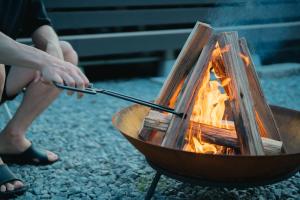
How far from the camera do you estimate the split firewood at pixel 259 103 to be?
207cm

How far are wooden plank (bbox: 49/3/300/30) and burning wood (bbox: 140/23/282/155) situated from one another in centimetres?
225

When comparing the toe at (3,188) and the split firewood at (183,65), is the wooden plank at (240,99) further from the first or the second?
the toe at (3,188)

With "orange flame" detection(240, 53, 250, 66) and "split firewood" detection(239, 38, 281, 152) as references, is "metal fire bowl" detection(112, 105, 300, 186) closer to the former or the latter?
"split firewood" detection(239, 38, 281, 152)

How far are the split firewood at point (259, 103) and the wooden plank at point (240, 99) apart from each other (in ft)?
0.31

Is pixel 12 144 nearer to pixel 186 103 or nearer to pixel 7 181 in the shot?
pixel 7 181

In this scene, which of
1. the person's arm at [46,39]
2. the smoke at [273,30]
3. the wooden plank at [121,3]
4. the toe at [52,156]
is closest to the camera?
the person's arm at [46,39]

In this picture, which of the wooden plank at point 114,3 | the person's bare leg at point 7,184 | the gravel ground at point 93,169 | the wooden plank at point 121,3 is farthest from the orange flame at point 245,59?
the wooden plank at point 114,3

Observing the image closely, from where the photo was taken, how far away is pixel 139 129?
2234 mm

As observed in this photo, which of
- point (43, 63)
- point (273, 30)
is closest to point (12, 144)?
point (43, 63)

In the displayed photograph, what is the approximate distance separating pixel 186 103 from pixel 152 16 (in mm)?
3377

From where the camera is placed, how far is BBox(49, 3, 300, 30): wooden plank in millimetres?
4656

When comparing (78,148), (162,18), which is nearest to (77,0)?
(162,18)

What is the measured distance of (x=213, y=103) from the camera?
2.12 metres

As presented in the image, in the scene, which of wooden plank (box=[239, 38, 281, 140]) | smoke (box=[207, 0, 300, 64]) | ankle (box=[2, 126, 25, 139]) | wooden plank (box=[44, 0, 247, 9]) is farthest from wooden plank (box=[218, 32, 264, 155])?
smoke (box=[207, 0, 300, 64])
